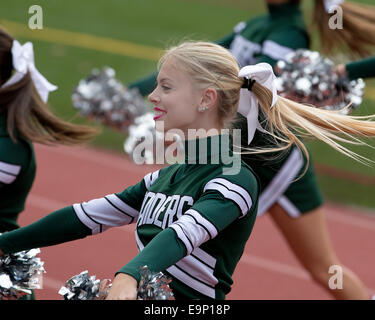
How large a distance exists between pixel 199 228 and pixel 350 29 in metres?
2.66

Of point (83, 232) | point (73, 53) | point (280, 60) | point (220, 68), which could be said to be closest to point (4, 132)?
point (83, 232)

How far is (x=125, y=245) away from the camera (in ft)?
18.8

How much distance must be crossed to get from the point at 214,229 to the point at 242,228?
200mm

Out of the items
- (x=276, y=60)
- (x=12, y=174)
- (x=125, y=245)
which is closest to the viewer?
(x=12, y=174)

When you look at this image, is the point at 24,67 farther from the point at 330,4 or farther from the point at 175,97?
the point at 330,4

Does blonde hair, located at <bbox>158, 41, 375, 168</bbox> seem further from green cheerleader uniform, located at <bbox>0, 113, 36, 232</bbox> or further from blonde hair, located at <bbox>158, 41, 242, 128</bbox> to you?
green cheerleader uniform, located at <bbox>0, 113, 36, 232</bbox>

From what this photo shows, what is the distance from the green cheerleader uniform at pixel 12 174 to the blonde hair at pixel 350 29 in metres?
1.97

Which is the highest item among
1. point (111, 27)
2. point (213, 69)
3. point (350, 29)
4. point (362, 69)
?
point (111, 27)

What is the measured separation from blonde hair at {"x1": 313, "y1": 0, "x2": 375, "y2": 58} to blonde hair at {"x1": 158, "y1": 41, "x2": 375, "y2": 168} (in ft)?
6.97

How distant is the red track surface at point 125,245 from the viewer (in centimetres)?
517

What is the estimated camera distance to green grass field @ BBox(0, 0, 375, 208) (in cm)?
1140

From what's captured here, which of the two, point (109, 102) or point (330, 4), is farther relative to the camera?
point (330, 4)

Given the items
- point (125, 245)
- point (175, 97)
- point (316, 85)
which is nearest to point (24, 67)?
point (175, 97)

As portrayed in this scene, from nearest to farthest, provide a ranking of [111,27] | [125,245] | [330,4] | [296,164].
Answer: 1. [296,164]
2. [330,4]
3. [125,245]
4. [111,27]
